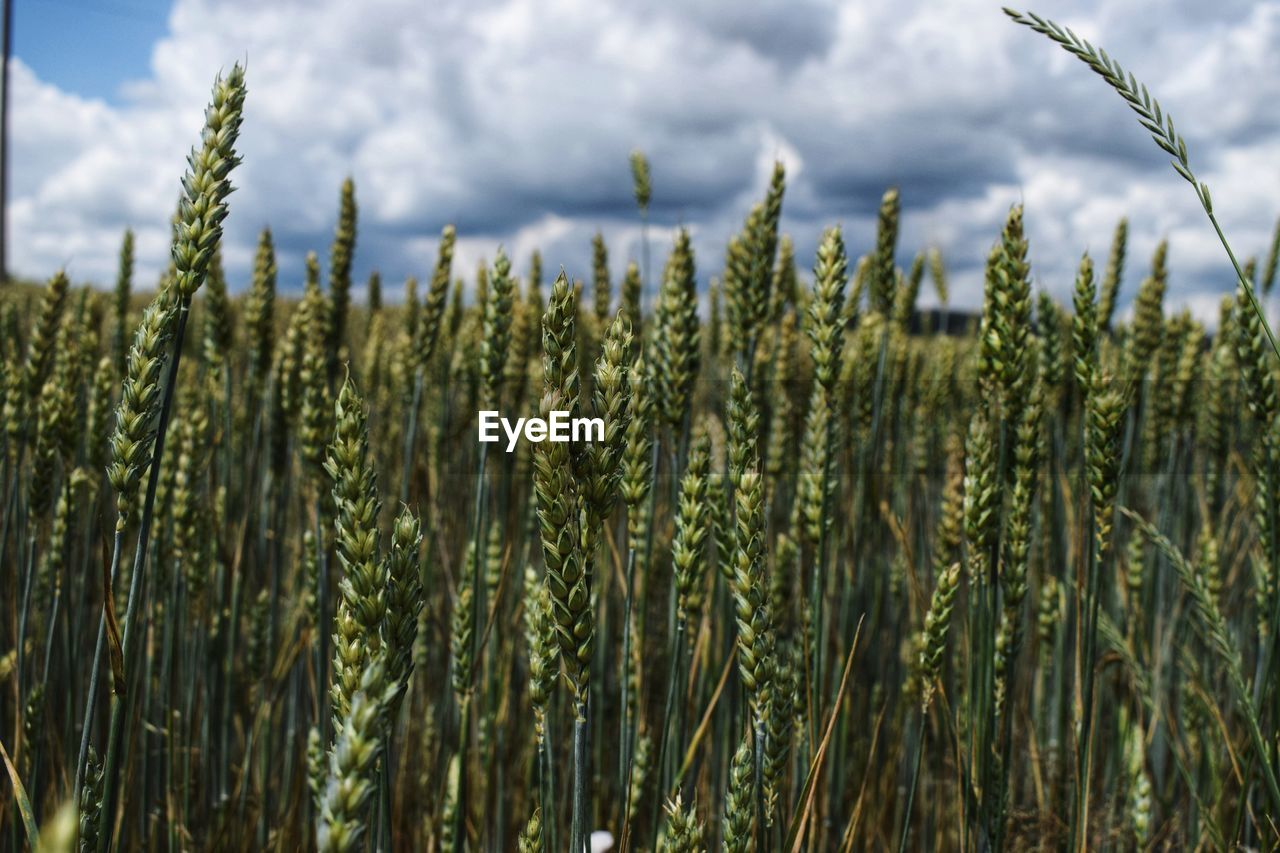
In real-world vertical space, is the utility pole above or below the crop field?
above

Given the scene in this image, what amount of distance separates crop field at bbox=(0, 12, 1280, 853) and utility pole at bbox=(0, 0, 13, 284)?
10.6 meters

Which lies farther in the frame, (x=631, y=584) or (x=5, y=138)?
(x=5, y=138)

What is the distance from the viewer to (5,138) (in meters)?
11.7

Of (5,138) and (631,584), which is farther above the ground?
(5,138)

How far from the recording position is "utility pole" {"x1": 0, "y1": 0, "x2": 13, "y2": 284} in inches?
454

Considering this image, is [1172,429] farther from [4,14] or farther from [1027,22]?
[4,14]

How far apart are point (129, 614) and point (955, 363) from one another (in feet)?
14.2

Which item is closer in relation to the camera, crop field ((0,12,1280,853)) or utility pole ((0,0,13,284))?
crop field ((0,12,1280,853))

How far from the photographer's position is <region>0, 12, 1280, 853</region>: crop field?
34.2 inches

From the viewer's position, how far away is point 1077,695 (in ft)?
5.05

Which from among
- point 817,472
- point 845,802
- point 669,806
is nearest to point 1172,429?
point 845,802

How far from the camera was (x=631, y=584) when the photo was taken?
4.23 ft

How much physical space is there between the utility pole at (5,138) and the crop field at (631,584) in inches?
417

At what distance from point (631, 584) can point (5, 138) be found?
45.5 feet
